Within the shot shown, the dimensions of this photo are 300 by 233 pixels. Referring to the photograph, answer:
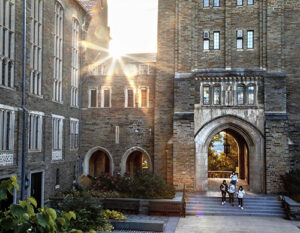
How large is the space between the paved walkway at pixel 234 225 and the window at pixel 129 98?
10.7 metres

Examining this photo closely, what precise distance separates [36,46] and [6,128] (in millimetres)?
5360

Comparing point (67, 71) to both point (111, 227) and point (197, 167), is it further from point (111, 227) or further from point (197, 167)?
point (111, 227)

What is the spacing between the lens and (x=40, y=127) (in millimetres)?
20328

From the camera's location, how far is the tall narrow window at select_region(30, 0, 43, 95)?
763 inches

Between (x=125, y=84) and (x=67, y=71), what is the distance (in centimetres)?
472

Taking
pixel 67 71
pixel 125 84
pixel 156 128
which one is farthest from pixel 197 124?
pixel 67 71

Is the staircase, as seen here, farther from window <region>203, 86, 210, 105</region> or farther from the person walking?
window <region>203, 86, 210, 105</region>

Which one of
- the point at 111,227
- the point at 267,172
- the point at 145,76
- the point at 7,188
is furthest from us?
the point at 145,76

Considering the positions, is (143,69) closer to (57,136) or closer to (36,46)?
(57,136)

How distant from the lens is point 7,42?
16844 mm

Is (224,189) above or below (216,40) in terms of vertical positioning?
below

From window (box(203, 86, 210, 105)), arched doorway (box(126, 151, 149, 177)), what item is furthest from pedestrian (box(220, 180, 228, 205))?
arched doorway (box(126, 151, 149, 177))

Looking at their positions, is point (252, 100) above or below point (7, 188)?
above

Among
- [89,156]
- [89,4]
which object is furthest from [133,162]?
[89,4]
